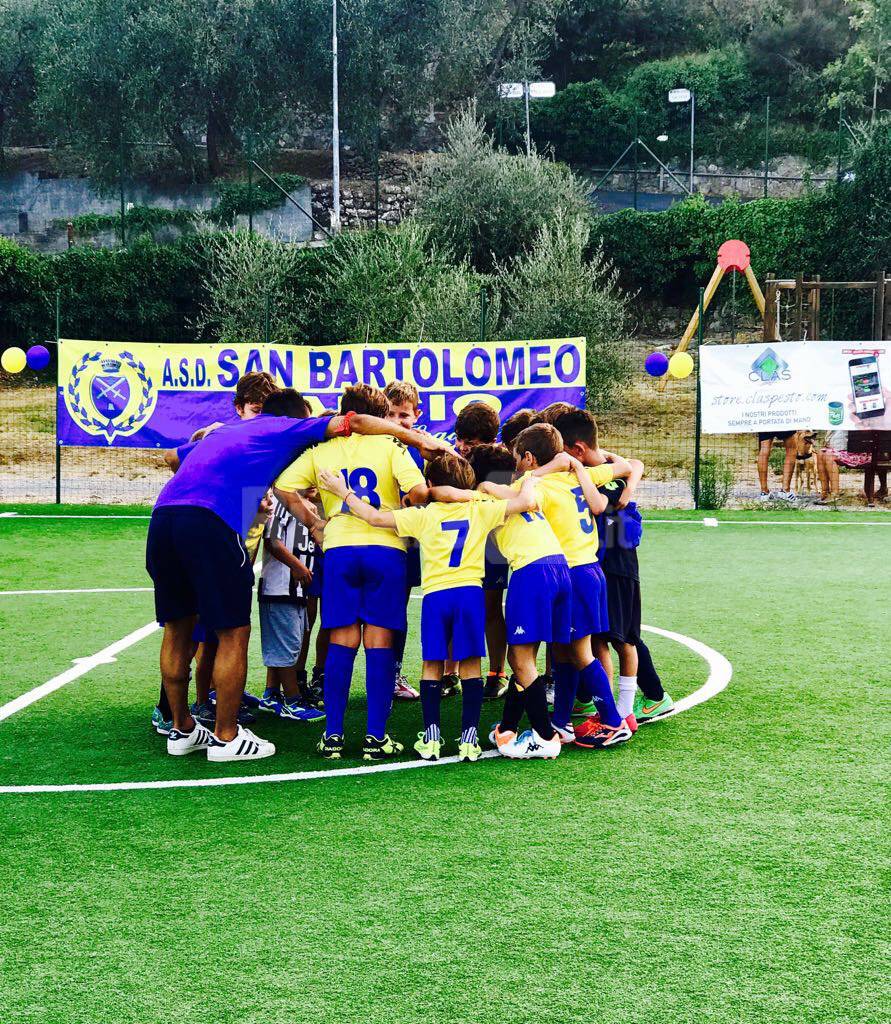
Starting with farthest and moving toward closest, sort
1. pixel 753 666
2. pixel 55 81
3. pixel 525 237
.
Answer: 1. pixel 55 81
2. pixel 525 237
3. pixel 753 666

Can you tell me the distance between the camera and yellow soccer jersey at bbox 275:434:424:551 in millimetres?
5773

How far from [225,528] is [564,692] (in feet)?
6.13

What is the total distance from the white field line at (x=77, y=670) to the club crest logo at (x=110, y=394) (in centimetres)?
707

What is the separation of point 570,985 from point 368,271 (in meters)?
25.5

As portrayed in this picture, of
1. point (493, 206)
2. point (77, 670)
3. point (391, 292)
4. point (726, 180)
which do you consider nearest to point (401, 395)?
point (77, 670)

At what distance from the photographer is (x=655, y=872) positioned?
4.36 meters

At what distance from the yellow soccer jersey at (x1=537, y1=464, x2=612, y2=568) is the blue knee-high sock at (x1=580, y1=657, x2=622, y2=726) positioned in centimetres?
52

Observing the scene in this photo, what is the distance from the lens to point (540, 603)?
5703 mm

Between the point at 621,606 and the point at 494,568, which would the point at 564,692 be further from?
the point at 494,568

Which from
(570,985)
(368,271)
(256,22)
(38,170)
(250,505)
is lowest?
(570,985)

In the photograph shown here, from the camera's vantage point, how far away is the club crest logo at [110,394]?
51.5 ft

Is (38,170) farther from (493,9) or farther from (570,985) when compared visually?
(570,985)

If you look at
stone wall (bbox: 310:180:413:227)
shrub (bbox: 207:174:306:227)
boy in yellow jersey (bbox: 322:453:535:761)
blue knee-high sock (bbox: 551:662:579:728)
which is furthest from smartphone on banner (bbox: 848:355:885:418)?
stone wall (bbox: 310:180:413:227)

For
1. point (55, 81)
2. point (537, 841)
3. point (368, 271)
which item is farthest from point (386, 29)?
point (537, 841)
